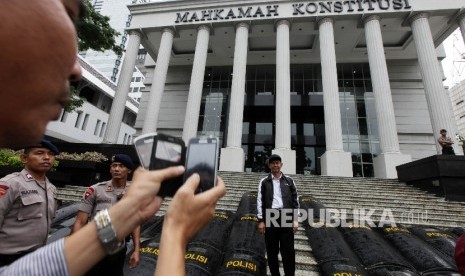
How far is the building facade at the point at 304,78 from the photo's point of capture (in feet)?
55.5

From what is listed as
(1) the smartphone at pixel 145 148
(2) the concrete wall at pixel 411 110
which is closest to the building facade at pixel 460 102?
(2) the concrete wall at pixel 411 110

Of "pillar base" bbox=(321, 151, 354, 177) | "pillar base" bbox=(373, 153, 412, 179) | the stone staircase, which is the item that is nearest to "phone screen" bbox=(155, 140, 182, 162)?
the stone staircase

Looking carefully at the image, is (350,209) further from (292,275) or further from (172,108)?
(172,108)

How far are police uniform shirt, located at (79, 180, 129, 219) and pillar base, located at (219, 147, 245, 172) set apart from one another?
13.3m

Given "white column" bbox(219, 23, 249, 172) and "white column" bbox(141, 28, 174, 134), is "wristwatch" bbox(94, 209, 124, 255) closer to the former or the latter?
"white column" bbox(219, 23, 249, 172)

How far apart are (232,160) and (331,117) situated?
7.35 metres

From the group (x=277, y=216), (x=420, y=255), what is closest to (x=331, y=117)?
(x=420, y=255)

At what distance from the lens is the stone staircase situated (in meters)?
6.04

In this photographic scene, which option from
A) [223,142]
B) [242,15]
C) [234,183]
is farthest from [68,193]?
[242,15]

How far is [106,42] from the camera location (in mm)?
13250

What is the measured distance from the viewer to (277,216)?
4324 millimetres

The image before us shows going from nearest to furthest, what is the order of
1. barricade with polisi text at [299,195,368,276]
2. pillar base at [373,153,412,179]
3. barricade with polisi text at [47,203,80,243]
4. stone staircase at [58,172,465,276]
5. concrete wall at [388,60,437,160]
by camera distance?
1. barricade with polisi text at [299,195,368,276]
2. barricade with polisi text at [47,203,80,243]
3. stone staircase at [58,172,465,276]
4. pillar base at [373,153,412,179]
5. concrete wall at [388,60,437,160]

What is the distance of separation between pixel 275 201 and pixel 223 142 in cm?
1952

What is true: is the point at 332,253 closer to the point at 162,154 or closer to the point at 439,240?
the point at 439,240
